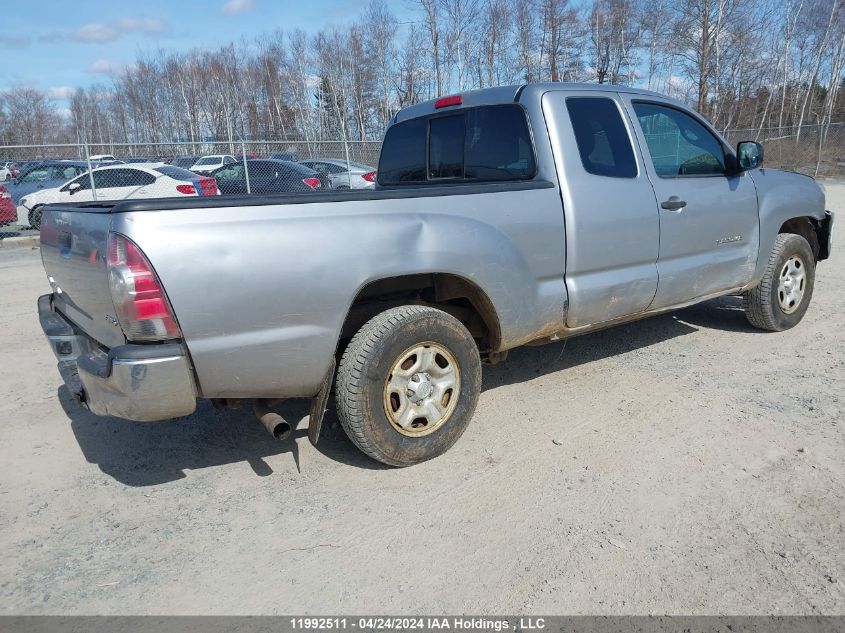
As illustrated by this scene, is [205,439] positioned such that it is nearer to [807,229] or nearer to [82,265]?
[82,265]

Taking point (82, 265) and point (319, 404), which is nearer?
point (82, 265)

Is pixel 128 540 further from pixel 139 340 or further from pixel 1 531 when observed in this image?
pixel 139 340

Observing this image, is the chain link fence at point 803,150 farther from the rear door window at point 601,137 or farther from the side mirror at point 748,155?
the rear door window at point 601,137

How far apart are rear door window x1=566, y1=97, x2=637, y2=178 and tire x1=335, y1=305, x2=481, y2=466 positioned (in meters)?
1.48

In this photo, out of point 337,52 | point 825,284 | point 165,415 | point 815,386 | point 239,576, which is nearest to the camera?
point 239,576

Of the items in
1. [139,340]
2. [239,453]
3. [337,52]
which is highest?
[337,52]

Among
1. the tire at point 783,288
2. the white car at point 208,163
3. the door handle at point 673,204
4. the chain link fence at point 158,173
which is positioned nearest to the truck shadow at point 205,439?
the door handle at point 673,204

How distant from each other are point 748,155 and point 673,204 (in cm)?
→ 93

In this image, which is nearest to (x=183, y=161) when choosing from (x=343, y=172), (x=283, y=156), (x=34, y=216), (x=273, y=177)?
(x=283, y=156)

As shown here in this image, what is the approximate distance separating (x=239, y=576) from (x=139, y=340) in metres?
1.05

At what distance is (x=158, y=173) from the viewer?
52.3 feet

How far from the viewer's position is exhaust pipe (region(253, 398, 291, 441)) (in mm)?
2949

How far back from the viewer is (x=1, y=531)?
2.90m

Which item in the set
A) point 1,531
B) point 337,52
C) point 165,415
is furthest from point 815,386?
point 337,52
